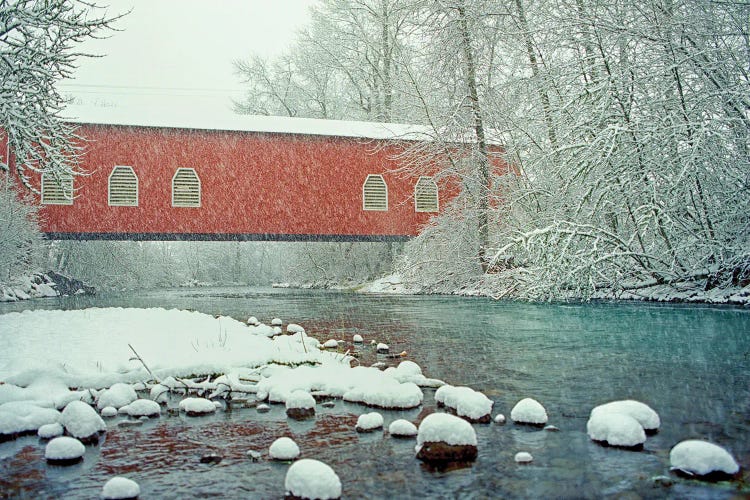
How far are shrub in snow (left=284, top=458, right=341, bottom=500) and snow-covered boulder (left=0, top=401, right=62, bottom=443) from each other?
5.75 feet

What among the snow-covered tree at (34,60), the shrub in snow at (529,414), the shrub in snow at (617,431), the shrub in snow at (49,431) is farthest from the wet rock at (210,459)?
the snow-covered tree at (34,60)

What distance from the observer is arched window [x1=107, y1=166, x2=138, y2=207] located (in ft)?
58.1

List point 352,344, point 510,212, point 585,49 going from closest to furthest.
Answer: point 352,344 < point 585,49 < point 510,212

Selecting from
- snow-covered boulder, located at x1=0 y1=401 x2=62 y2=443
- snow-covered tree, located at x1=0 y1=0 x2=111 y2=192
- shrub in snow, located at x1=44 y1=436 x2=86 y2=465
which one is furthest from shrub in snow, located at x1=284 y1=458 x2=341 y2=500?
snow-covered tree, located at x1=0 y1=0 x2=111 y2=192

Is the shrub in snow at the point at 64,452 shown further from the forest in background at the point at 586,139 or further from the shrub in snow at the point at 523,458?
the forest in background at the point at 586,139

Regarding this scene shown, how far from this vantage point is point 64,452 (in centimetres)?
283

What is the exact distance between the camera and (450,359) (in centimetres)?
550

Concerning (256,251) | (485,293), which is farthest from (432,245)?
(256,251)

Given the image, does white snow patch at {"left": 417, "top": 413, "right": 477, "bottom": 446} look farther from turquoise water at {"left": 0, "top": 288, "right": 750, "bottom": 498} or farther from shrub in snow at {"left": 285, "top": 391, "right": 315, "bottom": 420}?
shrub in snow at {"left": 285, "top": 391, "right": 315, "bottom": 420}

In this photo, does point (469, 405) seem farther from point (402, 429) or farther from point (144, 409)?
point (144, 409)

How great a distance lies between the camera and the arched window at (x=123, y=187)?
1772cm

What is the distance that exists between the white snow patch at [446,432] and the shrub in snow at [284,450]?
1.81 feet

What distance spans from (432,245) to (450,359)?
38.4ft

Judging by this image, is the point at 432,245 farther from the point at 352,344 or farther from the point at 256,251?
the point at 256,251
